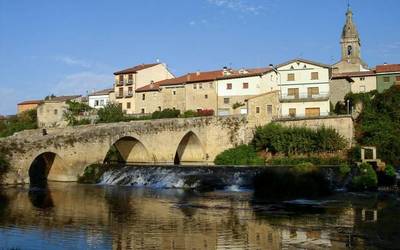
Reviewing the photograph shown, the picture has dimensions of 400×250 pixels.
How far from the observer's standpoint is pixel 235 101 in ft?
195

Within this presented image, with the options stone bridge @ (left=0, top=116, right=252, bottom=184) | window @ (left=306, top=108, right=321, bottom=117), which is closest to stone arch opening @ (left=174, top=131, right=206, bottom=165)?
stone bridge @ (left=0, top=116, right=252, bottom=184)

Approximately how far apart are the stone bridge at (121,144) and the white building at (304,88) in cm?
606

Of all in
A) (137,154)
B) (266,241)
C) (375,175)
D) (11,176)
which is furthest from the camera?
(137,154)

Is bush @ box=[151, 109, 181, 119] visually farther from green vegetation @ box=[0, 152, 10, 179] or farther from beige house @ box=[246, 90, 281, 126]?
green vegetation @ box=[0, 152, 10, 179]

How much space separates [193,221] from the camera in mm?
22625

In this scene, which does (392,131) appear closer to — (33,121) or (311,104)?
(311,104)

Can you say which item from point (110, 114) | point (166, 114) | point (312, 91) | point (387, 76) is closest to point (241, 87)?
point (312, 91)

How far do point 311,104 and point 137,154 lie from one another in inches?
711

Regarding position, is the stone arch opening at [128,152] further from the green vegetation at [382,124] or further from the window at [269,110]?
the green vegetation at [382,124]

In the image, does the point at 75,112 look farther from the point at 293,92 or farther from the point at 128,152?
the point at 293,92

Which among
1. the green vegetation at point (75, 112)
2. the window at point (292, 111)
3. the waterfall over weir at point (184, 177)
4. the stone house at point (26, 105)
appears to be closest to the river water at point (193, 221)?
the waterfall over weir at point (184, 177)

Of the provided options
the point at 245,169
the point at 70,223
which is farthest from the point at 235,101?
the point at 70,223

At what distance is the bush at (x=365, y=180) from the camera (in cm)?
3312

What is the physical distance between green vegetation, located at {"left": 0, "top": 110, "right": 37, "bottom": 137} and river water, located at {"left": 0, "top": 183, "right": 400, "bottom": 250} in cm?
3756
